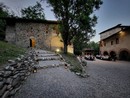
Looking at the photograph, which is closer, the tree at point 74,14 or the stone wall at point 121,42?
the tree at point 74,14

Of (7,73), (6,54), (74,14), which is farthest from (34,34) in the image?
(7,73)

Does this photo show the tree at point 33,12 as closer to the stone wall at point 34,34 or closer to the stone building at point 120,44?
the stone wall at point 34,34

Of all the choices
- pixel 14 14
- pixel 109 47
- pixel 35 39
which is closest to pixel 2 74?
pixel 35 39

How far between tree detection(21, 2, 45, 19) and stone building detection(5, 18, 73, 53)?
13.9 metres

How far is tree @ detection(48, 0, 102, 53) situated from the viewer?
17108 millimetres

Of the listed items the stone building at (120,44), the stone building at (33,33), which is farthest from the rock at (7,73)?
the stone building at (120,44)

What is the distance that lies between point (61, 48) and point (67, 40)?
5.80 m

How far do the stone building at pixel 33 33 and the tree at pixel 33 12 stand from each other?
13.9 metres

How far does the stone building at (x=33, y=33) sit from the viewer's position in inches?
880

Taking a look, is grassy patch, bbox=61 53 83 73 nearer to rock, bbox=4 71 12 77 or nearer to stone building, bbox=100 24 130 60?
rock, bbox=4 71 12 77

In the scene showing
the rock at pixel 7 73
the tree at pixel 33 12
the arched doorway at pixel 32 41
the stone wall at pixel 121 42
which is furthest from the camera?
the tree at pixel 33 12

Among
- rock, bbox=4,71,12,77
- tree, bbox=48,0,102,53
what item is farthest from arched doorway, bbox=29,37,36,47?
rock, bbox=4,71,12,77

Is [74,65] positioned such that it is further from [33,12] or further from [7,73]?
[33,12]

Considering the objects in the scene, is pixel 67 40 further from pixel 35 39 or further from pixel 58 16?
pixel 35 39
